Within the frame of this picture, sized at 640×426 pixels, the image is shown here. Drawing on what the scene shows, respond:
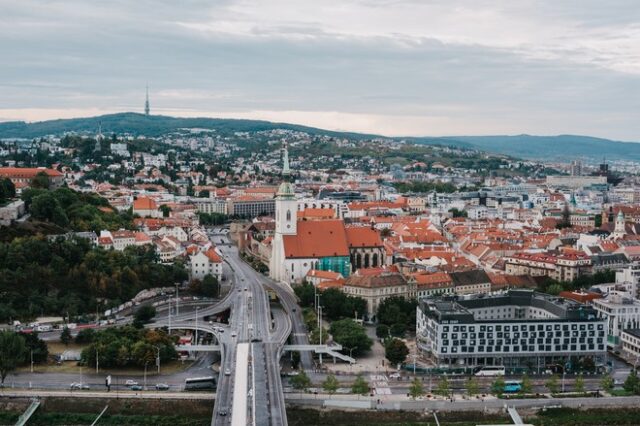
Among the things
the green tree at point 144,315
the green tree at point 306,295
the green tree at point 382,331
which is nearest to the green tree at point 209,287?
the green tree at point 306,295

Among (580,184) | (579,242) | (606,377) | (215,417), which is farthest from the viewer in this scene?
(580,184)

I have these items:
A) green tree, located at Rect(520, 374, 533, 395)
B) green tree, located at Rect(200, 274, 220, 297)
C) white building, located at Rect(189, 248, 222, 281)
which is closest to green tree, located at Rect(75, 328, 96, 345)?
green tree, located at Rect(200, 274, 220, 297)

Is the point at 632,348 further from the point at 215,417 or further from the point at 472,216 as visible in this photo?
the point at 472,216

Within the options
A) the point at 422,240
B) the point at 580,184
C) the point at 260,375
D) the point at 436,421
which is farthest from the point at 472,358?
the point at 580,184

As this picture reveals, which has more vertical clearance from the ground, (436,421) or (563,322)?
(563,322)

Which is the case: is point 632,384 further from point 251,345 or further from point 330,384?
point 251,345

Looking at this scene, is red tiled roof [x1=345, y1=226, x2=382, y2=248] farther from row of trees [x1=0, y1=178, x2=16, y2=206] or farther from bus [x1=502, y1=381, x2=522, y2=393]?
bus [x1=502, y1=381, x2=522, y2=393]

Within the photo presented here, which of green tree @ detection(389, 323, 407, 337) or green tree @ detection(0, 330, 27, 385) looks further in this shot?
green tree @ detection(389, 323, 407, 337)
